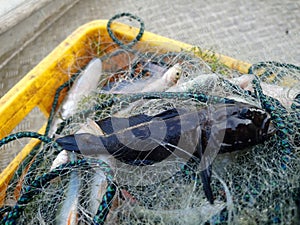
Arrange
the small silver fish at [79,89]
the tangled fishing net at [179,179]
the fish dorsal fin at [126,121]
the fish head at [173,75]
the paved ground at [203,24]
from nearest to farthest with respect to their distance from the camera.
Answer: the tangled fishing net at [179,179] < the fish dorsal fin at [126,121] < the fish head at [173,75] < the small silver fish at [79,89] < the paved ground at [203,24]

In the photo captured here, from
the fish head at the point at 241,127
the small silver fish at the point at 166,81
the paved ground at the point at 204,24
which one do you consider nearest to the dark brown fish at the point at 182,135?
the fish head at the point at 241,127

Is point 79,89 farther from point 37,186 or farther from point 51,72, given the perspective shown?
point 37,186

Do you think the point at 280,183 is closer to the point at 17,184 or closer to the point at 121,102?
the point at 121,102

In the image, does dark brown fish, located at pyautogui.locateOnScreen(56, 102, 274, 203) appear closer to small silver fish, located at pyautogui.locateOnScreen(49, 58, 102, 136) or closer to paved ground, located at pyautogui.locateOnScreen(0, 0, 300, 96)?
small silver fish, located at pyautogui.locateOnScreen(49, 58, 102, 136)

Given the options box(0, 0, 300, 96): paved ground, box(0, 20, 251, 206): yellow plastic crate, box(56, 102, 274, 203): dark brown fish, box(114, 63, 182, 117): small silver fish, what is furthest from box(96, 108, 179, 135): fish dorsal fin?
box(0, 0, 300, 96): paved ground

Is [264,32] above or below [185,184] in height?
below

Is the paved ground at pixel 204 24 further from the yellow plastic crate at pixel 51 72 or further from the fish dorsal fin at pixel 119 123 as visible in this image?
the fish dorsal fin at pixel 119 123

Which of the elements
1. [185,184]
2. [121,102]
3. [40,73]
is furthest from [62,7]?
[185,184]
